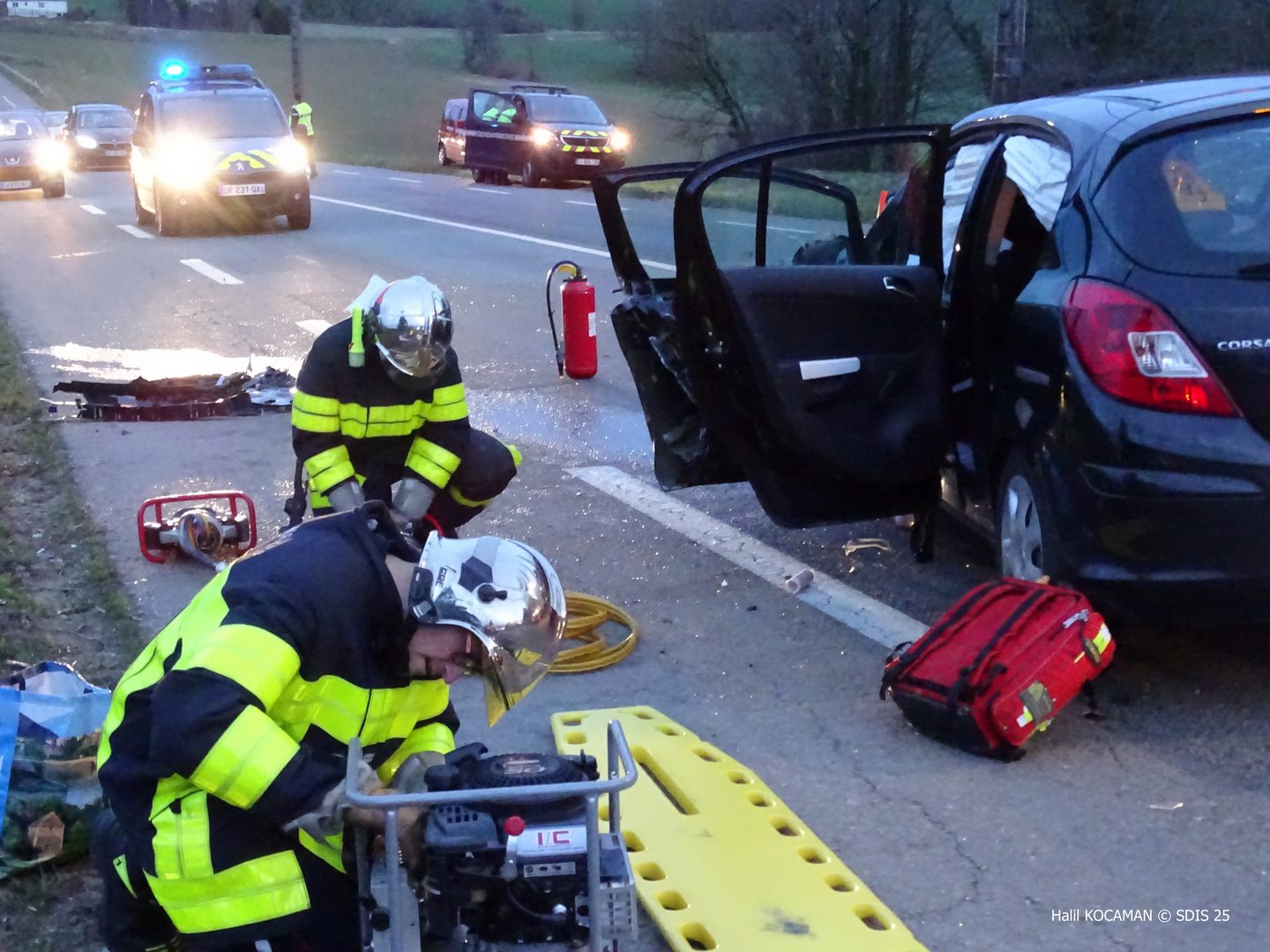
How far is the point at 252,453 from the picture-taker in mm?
7738

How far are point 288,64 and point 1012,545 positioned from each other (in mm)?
66397

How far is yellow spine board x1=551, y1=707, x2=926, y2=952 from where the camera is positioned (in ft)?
10.6

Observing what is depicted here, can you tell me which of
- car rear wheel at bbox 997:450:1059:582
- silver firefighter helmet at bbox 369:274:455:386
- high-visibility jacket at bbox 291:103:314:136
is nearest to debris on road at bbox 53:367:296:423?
silver firefighter helmet at bbox 369:274:455:386

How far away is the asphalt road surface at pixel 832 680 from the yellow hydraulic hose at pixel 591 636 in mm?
68

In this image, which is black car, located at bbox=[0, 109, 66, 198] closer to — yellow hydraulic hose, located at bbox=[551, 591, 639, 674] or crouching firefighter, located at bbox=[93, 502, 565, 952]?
yellow hydraulic hose, located at bbox=[551, 591, 639, 674]

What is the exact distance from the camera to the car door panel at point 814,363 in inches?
194

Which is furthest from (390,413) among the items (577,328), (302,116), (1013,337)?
(302,116)

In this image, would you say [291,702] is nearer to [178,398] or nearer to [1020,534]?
[1020,534]

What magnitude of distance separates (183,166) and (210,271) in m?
4.03

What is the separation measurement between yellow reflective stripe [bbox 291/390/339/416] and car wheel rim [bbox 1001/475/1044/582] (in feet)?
7.27

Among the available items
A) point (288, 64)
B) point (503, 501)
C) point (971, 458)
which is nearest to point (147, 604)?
point (503, 501)

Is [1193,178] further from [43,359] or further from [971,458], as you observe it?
[43,359]

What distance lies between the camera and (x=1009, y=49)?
736 inches

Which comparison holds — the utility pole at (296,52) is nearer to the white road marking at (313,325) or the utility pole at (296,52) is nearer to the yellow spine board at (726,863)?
the white road marking at (313,325)
